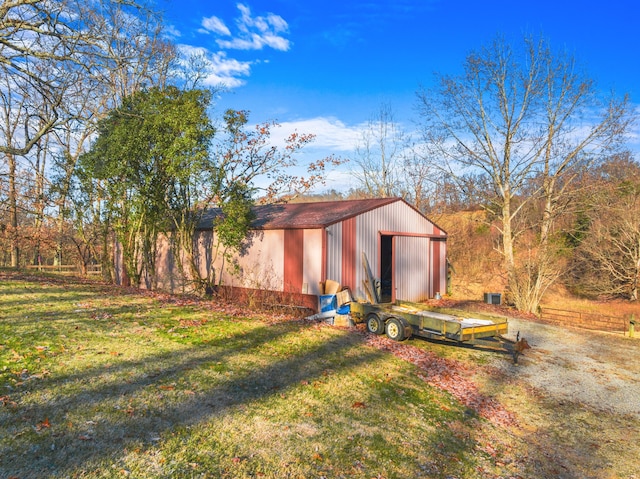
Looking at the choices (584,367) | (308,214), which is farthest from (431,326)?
(308,214)

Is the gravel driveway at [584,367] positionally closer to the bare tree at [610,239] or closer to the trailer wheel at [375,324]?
the trailer wheel at [375,324]

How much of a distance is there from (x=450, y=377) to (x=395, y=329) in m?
2.46

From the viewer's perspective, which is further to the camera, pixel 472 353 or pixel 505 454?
pixel 472 353

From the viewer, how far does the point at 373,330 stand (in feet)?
35.6

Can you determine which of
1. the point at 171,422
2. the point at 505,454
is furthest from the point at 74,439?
the point at 505,454

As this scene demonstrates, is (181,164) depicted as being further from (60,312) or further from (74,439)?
(74,439)

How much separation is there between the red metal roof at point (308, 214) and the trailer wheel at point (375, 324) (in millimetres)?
3161

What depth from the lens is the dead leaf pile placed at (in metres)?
6.50

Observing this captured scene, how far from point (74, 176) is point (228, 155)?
19.5ft

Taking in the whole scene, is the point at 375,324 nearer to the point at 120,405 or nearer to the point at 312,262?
the point at 312,262

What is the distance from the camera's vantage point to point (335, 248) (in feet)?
42.4

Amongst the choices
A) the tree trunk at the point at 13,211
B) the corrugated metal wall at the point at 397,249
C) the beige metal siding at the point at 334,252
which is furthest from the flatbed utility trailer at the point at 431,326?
the tree trunk at the point at 13,211

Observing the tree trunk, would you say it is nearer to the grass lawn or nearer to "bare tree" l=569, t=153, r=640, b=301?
the grass lawn

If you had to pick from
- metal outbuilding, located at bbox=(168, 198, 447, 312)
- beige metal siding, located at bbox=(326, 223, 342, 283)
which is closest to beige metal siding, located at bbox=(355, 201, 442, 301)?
metal outbuilding, located at bbox=(168, 198, 447, 312)
